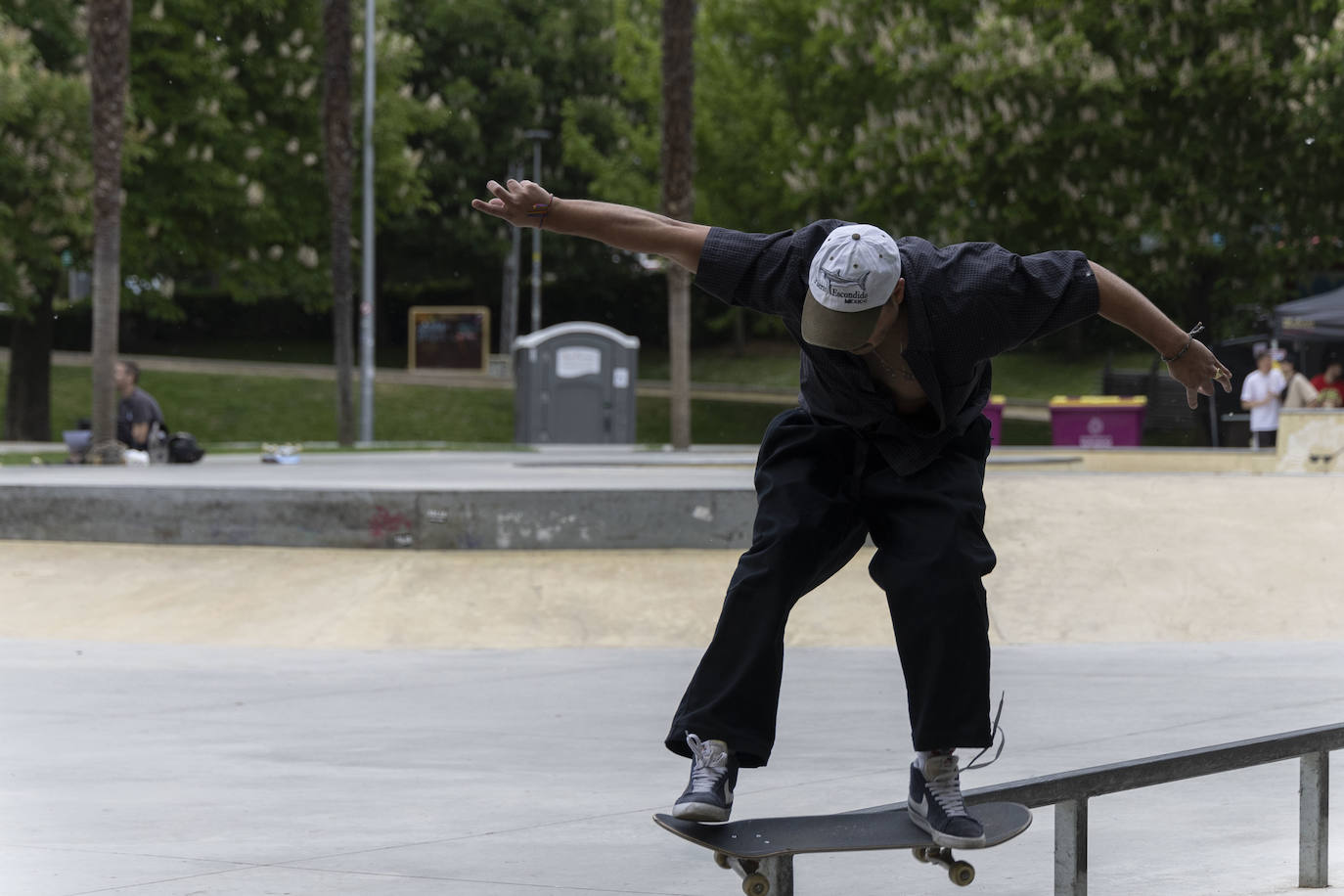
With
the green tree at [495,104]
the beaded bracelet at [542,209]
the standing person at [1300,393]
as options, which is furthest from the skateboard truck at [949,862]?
the green tree at [495,104]

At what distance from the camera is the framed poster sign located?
37656 mm

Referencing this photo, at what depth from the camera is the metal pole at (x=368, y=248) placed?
26.5 m

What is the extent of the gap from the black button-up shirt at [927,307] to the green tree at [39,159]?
20.2 metres

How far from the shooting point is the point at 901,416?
12.1ft

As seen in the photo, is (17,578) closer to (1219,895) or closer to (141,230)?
(1219,895)

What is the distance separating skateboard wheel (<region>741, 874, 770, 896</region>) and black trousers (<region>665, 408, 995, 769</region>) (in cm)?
31

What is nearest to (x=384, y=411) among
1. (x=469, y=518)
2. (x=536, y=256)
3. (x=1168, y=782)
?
(x=536, y=256)

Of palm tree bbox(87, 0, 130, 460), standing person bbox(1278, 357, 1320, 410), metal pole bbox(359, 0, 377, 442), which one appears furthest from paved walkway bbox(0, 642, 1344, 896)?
metal pole bbox(359, 0, 377, 442)

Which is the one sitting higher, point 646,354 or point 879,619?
point 646,354

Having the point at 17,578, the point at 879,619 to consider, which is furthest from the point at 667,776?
the point at 17,578

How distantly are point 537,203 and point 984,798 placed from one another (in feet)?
5.67

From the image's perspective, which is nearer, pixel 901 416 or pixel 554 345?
pixel 901 416

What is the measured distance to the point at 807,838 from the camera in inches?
132

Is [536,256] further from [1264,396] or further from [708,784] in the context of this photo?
[708,784]
